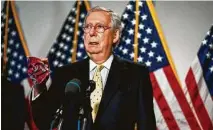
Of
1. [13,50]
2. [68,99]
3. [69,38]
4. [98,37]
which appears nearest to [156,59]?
[69,38]

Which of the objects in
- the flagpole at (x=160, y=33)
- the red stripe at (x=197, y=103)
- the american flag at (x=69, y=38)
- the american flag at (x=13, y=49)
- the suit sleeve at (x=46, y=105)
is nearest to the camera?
the suit sleeve at (x=46, y=105)

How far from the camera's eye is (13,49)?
3.54 meters

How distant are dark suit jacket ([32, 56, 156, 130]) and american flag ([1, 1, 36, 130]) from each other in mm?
2263

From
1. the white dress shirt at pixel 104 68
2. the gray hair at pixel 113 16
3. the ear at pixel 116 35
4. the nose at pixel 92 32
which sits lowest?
the white dress shirt at pixel 104 68

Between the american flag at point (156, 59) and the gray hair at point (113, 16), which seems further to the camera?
the american flag at point (156, 59)

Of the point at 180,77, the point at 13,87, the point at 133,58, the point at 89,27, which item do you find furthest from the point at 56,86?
the point at 13,87

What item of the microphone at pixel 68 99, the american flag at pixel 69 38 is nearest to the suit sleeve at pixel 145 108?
the microphone at pixel 68 99

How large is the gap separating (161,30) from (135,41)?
0.97 feet

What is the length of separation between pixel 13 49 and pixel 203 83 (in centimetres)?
216

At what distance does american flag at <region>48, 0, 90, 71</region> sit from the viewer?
336 centimetres

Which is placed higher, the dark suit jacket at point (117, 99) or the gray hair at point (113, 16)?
the gray hair at point (113, 16)

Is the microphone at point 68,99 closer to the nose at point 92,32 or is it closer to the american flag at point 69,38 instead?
the nose at point 92,32

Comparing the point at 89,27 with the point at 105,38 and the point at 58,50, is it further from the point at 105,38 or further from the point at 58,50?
the point at 58,50

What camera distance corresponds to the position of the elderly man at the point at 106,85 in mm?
1226
